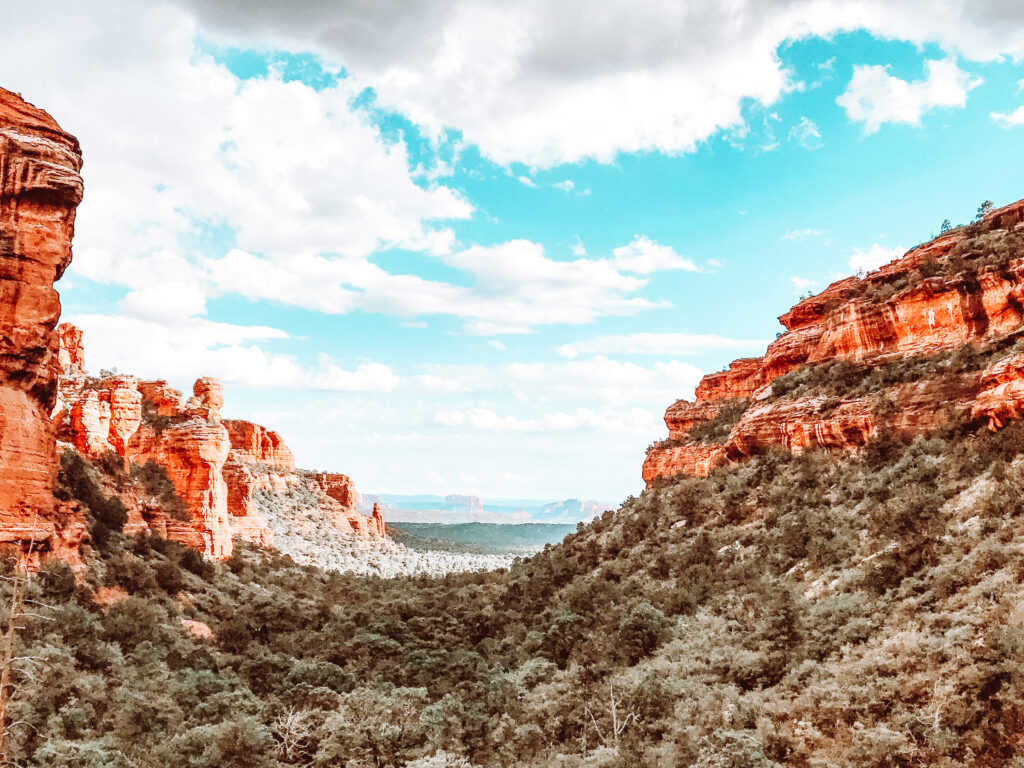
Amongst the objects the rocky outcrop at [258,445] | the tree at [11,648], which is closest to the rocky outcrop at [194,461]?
the tree at [11,648]

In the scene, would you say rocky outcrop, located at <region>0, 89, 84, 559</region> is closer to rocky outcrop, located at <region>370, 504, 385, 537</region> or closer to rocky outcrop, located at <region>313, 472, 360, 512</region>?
rocky outcrop, located at <region>313, 472, 360, 512</region>

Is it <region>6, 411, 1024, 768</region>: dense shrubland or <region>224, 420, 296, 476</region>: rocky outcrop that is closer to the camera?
<region>6, 411, 1024, 768</region>: dense shrubland

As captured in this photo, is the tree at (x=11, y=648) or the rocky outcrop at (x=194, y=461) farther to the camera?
the rocky outcrop at (x=194, y=461)

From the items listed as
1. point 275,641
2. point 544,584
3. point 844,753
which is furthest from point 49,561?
point 844,753

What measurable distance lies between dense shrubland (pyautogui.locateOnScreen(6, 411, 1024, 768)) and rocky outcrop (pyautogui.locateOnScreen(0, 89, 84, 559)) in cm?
221

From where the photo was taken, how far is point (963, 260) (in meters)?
23.2

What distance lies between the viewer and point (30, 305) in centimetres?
1825

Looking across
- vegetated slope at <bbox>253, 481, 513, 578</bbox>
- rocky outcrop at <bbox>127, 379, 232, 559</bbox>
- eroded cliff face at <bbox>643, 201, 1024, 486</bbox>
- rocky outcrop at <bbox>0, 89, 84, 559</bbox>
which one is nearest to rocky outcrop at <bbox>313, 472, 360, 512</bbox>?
vegetated slope at <bbox>253, 481, 513, 578</bbox>

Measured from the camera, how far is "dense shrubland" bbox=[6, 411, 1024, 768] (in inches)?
427

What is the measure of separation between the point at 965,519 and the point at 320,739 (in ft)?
53.8

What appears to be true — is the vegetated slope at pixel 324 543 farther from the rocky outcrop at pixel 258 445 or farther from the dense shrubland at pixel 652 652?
the dense shrubland at pixel 652 652

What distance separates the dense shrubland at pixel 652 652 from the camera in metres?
10.8

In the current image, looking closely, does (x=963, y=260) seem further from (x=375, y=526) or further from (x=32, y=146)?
Result: (x=375, y=526)

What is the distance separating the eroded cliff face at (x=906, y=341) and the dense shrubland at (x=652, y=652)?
1.07 metres
